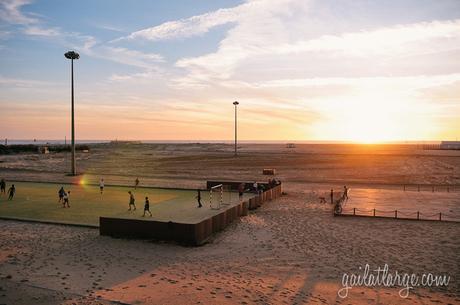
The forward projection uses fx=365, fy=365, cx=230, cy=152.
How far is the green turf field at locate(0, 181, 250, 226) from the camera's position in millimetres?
22594

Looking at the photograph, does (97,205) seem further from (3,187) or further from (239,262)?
(239,262)

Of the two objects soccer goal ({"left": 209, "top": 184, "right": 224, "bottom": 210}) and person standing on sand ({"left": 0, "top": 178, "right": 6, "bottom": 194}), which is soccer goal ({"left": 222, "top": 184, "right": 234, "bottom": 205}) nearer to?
soccer goal ({"left": 209, "top": 184, "right": 224, "bottom": 210})

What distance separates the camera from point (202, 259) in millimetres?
15781

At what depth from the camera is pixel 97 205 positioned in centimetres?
2691

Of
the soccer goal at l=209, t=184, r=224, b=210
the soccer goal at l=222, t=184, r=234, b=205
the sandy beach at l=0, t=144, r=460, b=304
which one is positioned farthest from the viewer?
the soccer goal at l=222, t=184, r=234, b=205

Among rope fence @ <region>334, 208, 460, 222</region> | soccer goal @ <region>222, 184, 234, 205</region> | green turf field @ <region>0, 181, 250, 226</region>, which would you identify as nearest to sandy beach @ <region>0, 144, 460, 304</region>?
rope fence @ <region>334, 208, 460, 222</region>

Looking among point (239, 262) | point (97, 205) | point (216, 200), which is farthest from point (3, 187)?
point (239, 262)

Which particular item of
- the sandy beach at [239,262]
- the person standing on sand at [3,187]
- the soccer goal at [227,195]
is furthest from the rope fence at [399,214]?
the person standing on sand at [3,187]

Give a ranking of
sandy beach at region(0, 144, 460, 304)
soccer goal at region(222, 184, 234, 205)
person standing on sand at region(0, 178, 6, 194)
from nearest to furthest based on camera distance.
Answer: sandy beach at region(0, 144, 460, 304) → soccer goal at region(222, 184, 234, 205) → person standing on sand at region(0, 178, 6, 194)

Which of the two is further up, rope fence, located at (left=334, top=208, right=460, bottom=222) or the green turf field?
the green turf field

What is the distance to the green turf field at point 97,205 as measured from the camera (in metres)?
22.6

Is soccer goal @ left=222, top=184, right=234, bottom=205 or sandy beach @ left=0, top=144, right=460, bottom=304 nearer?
sandy beach @ left=0, top=144, right=460, bottom=304

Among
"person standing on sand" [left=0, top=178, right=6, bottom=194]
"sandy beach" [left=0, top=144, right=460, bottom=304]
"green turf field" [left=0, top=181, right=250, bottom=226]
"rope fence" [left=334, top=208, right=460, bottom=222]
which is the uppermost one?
"person standing on sand" [left=0, top=178, right=6, bottom=194]

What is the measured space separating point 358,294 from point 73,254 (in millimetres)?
11828
